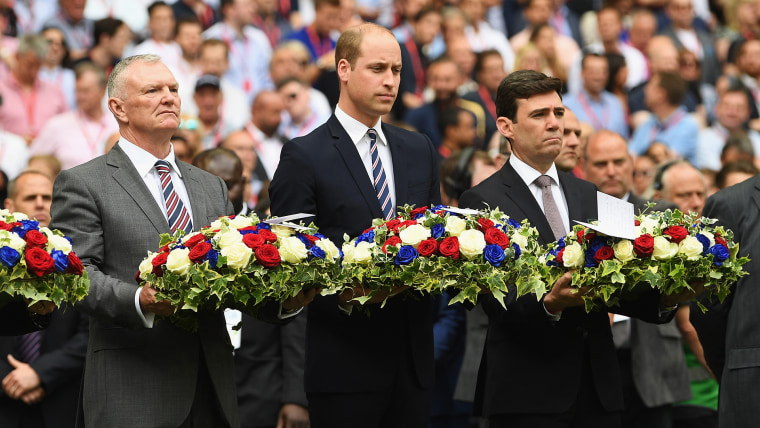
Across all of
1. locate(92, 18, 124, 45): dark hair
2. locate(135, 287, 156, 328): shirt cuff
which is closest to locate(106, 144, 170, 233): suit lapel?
locate(135, 287, 156, 328): shirt cuff

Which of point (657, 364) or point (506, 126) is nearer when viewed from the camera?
point (506, 126)

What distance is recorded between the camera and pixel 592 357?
17.5ft

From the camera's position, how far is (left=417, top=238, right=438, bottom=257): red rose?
15.3 ft

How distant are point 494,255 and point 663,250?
0.77 m

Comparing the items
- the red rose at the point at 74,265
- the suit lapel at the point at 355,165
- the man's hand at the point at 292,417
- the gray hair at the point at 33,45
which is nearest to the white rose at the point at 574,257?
the suit lapel at the point at 355,165

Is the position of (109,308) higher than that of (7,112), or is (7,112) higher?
(7,112)

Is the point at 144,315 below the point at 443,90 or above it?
below

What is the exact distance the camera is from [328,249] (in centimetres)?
470

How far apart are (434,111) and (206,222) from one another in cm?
742

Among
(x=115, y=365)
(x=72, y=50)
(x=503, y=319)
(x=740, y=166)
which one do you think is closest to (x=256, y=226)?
(x=115, y=365)

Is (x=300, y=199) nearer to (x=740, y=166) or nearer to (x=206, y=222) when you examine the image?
(x=206, y=222)

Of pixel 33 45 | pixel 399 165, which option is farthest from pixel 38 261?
pixel 33 45

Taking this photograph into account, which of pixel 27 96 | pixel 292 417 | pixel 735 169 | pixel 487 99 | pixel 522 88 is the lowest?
pixel 292 417

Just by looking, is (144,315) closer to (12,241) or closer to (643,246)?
(12,241)
